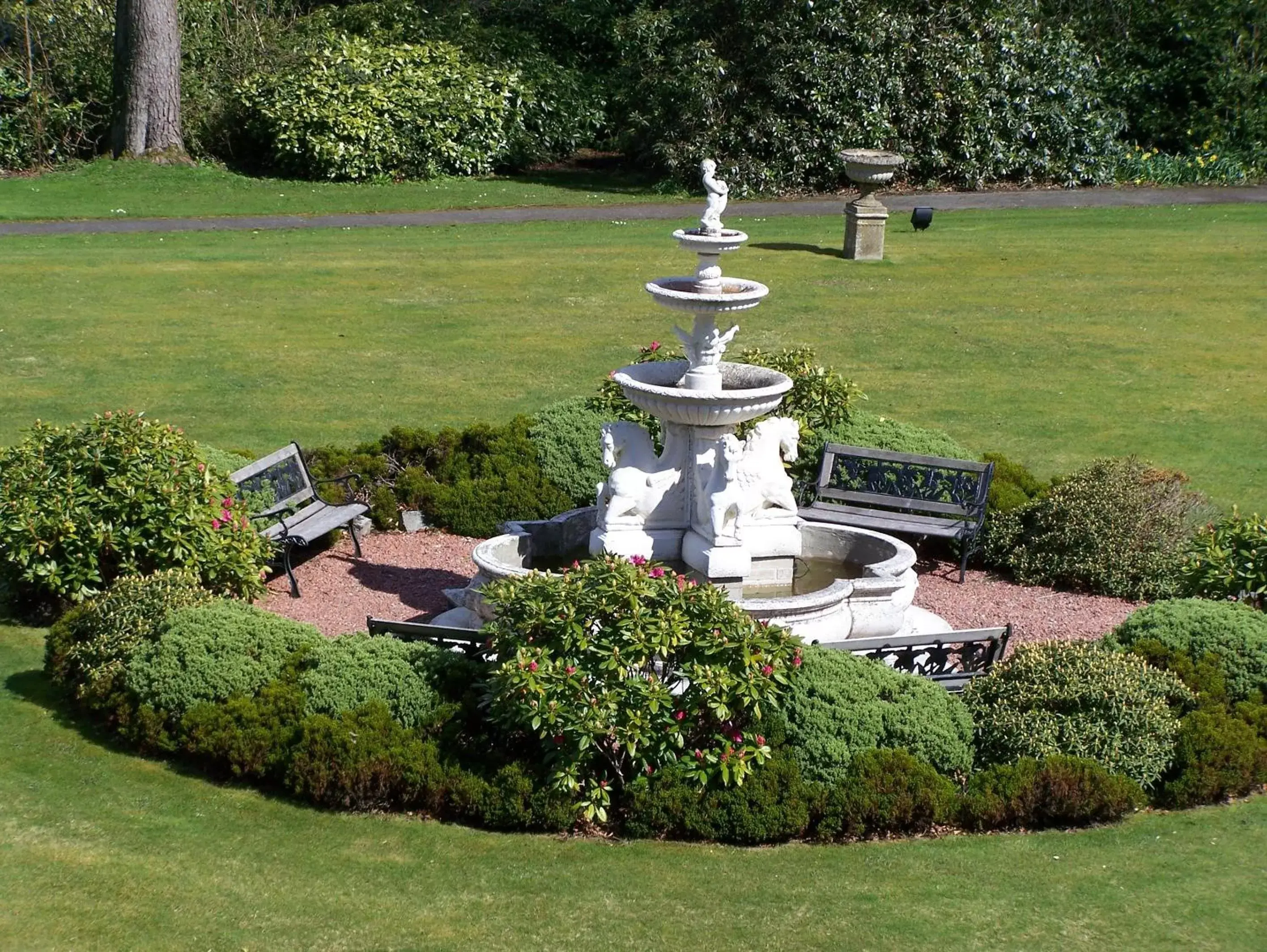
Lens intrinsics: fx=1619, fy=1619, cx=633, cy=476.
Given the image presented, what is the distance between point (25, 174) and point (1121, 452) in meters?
23.6

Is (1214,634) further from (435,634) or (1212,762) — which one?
(435,634)

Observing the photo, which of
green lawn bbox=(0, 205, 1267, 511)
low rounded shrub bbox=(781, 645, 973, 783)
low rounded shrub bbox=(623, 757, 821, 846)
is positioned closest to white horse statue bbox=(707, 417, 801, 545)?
low rounded shrub bbox=(781, 645, 973, 783)

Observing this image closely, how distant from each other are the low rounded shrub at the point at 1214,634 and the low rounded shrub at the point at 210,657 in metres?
5.30

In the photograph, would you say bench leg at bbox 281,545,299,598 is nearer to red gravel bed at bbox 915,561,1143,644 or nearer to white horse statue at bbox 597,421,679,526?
white horse statue at bbox 597,421,679,526

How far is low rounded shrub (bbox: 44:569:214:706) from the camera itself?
33.3ft

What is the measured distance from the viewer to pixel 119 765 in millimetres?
9664

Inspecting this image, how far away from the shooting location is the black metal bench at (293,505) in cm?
1323

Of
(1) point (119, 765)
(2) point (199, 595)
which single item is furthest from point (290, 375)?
(1) point (119, 765)

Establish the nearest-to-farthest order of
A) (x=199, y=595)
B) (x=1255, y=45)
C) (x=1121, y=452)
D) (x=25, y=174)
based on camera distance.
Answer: (x=199, y=595), (x=1121, y=452), (x=25, y=174), (x=1255, y=45)

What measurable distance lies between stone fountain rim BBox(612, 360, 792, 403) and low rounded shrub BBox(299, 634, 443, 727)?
267 centimetres

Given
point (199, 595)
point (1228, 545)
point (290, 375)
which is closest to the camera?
point (199, 595)

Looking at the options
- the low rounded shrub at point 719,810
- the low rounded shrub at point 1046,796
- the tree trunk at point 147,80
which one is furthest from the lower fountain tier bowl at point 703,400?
the tree trunk at point 147,80

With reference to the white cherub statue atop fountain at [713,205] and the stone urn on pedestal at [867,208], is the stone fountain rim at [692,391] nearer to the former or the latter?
the white cherub statue atop fountain at [713,205]

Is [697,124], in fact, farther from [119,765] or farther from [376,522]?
[119,765]
